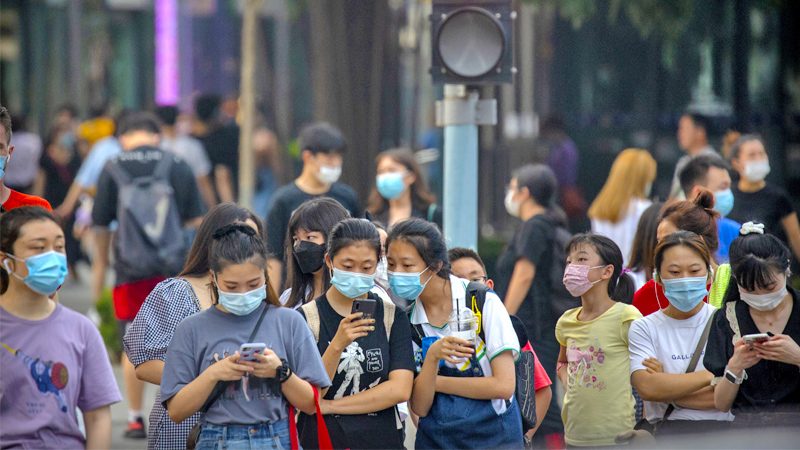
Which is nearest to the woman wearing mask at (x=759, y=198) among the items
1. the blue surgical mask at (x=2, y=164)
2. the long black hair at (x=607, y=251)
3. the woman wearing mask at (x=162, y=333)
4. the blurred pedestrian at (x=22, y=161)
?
the long black hair at (x=607, y=251)

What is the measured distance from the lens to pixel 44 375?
4480 mm

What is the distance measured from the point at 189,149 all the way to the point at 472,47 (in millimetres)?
6684

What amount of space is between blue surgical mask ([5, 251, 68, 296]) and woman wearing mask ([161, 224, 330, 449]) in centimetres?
51

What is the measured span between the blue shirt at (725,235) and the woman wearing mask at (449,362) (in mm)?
2473

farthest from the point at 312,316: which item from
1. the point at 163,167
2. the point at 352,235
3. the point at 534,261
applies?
the point at 163,167

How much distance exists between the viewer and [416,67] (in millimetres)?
15516

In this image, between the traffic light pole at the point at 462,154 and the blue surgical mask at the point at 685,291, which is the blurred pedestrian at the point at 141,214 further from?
the blue surgical mask at the point at 685,291

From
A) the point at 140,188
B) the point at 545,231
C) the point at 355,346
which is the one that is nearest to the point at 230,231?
the point at 355,346

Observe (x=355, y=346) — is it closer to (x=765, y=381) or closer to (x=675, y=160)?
(x=765, y=381)

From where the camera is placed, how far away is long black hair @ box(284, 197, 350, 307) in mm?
5848

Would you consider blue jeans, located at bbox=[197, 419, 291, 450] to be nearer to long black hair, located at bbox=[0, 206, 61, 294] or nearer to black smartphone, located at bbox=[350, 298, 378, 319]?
black smartphone, located at bbox=[350, 298, 378, 319]

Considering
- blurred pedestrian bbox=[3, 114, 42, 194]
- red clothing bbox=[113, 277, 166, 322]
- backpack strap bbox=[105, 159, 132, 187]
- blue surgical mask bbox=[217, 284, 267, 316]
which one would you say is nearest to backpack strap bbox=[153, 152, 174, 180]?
backpack strap bbox=[105, 159, 132, 187]

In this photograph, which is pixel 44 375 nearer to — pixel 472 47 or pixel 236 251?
pixel 236 251

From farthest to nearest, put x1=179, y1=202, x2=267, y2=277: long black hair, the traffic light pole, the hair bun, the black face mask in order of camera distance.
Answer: the traffic light pole, the black face mask, x1=179, y1=202, x2=267, y2=277: long black hair, the hair bun
